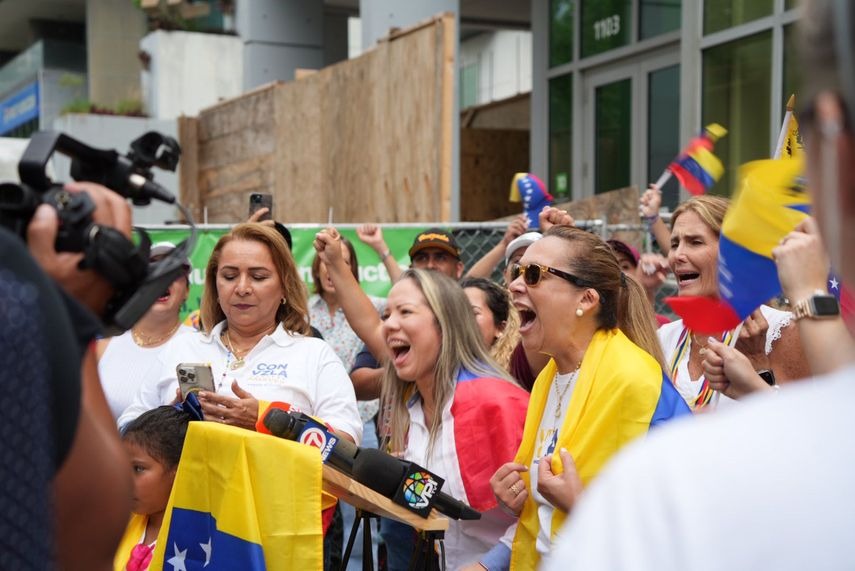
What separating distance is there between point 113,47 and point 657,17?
45.1 feet

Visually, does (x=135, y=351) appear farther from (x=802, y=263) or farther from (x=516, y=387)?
(x=802, y=263)

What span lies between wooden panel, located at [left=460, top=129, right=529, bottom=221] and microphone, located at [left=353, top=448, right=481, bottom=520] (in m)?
11.7

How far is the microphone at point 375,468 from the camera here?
336 cm

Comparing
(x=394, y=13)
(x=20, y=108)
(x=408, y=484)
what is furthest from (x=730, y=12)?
(x=20, y=108)

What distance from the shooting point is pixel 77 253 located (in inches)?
66.2

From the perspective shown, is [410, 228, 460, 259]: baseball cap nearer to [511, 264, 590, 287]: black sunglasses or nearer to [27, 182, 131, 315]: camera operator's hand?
[511, 264, 590, 287]: black sunglasses

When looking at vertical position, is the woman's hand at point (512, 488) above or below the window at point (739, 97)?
below

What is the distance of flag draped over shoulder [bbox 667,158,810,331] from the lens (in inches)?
94.8

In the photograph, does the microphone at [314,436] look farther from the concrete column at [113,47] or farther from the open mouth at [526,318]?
the concrete column at [113,47]

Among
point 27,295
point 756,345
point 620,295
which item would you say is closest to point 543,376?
point 620,295

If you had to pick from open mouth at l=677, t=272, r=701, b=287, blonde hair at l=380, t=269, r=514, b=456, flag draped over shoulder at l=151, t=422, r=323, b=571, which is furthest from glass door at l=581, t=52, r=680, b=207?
flag draped over shoulder at l=151, t=422, r=323, b=571

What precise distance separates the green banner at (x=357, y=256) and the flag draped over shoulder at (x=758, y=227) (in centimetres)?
485

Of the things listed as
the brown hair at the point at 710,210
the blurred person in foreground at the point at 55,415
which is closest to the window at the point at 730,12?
the brown hair at the point at 710,210

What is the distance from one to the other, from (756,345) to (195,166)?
12.2 meters
